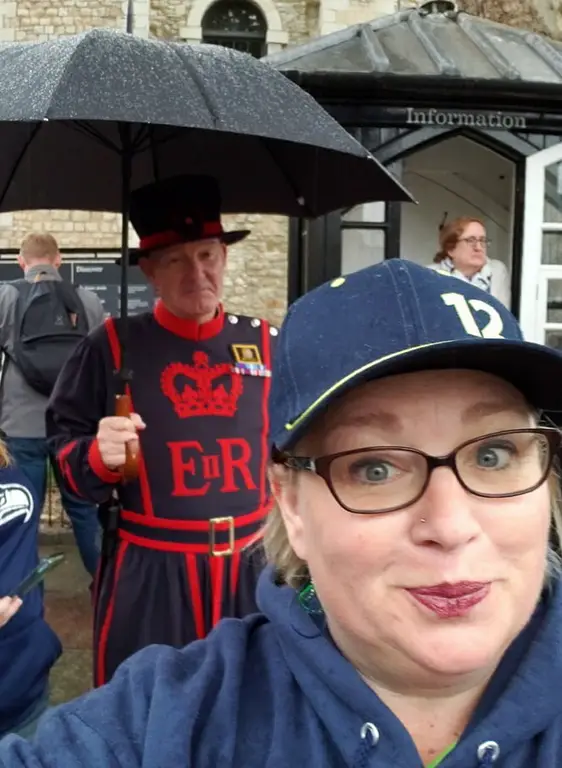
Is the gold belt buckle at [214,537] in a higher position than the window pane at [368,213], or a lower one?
lower

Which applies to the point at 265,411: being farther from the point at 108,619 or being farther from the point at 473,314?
the point at 473,314

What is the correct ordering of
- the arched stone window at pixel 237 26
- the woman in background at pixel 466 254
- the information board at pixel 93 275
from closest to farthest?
the woman in background at pixel 466 254 → the information board at pixel 93 275 → the arched stone window at pixel 237 26

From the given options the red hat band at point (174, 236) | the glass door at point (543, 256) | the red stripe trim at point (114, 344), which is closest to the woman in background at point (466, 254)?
the glass door at point (543, 256)

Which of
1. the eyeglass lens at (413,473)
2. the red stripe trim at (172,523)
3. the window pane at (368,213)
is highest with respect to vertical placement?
the window pane at (368,213)

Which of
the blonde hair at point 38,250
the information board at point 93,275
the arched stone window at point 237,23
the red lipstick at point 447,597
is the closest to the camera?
the red lipstick at point 447,597

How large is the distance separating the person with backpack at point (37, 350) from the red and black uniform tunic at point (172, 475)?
76.0 inches

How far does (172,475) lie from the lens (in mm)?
2217

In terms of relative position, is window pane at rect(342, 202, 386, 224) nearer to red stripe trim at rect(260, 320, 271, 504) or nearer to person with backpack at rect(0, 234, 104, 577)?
person with backpack at rect(0, 234, 104, 577)

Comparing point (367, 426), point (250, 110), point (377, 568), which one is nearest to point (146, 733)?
point (377, 568)

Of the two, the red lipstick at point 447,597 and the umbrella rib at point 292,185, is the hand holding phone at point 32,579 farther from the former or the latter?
the umbrella rib at point 292,185

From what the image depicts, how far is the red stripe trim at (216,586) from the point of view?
217 cm

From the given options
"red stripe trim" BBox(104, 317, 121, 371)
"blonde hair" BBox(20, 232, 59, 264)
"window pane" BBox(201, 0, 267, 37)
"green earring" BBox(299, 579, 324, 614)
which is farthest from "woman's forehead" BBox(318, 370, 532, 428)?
"window pane" BBox(201, 0, 267, 37)

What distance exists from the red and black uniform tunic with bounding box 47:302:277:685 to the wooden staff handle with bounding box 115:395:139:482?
0.05m

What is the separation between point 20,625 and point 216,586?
0.51m
